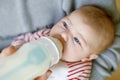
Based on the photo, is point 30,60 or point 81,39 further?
point 81,39

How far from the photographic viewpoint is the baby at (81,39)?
1.08m

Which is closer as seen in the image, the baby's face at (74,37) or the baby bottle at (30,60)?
the baby bottle at (30,60)

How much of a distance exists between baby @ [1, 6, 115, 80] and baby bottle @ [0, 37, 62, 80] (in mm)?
105

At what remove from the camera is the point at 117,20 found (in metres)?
1.20

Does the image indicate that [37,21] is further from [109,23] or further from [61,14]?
[109,23]

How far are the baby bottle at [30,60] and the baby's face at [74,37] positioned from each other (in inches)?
4.0

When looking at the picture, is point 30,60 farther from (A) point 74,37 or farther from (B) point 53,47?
(A) point 74,37

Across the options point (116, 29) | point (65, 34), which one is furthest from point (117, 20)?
point (65, 34)

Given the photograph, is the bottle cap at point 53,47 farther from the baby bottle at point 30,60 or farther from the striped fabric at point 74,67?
the striped fabric at point 74,67

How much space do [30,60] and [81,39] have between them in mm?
254


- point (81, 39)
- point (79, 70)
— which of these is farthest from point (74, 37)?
point (79, 70)

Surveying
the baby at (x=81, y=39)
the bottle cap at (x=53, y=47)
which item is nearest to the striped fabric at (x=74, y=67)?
the baby at (x=81, y=39)

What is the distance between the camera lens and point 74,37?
108cm

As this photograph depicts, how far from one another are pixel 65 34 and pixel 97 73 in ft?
0.80
